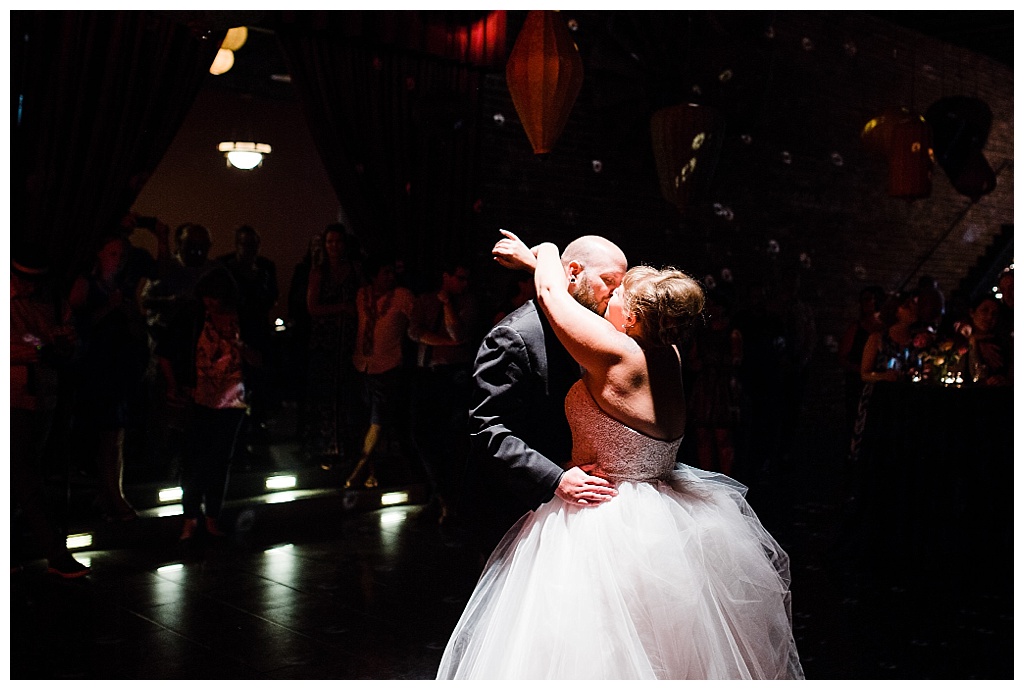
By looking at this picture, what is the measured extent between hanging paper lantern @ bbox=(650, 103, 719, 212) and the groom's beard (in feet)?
10.1

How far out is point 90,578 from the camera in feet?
14.3

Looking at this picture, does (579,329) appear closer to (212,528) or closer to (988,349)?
(988,349)

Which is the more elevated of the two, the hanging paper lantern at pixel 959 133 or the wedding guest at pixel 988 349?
the hanging paper lantern at pixel 959 133

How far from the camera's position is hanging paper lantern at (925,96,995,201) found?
6730 mm

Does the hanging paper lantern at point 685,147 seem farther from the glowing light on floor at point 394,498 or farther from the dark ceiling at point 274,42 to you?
Answer: the dark ceiling at point 274,42

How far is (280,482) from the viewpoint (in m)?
5.86

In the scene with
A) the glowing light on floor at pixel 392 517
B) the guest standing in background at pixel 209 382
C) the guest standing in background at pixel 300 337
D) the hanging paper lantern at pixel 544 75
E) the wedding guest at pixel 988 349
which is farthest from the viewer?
the guest standing in background at pixel 300 337

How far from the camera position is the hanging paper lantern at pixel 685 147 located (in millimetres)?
5402

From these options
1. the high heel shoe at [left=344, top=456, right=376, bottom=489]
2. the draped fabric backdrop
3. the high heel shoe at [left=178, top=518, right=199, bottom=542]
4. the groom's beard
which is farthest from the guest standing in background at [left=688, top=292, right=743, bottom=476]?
the groom's beard

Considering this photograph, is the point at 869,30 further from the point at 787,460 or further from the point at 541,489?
the point at 541,489

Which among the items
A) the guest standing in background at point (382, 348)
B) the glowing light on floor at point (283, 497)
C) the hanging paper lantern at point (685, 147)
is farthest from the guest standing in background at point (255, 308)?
the hanging paper lantern at point (685, 147)

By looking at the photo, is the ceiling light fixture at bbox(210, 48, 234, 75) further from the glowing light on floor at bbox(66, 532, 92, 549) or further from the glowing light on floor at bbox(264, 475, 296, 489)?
the glowing light on floor at bbox(66, 532, 92, 549)

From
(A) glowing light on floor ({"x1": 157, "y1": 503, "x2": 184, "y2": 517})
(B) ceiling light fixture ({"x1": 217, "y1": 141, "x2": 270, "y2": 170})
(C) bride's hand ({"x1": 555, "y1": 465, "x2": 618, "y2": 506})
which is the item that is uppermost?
(B) ceiling light fixture ({"x1": 217, "y1": 141, "x2": 270, "y2": 170})

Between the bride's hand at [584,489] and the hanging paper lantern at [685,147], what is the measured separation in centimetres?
336
